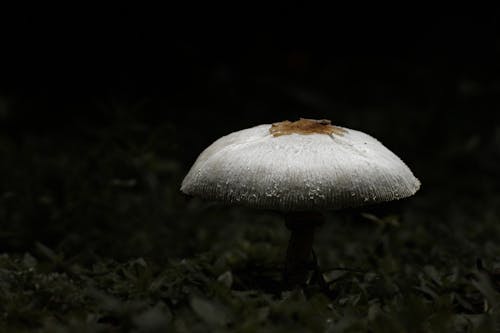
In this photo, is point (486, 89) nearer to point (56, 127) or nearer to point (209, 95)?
point (209, 95)

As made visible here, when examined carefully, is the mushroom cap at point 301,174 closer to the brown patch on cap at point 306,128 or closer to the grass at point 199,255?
the brown patch on cap at point 306,128

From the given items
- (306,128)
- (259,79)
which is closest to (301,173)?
(306,128)

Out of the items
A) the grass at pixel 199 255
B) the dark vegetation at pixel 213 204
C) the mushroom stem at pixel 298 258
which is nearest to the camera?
the grass at pixel 199 255

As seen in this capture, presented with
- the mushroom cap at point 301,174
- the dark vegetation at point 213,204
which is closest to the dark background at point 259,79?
the dark vegetation at point 213,204

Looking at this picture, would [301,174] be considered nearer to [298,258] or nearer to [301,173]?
[301,173]

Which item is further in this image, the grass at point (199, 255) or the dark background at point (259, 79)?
the dark background at point (259, 79)

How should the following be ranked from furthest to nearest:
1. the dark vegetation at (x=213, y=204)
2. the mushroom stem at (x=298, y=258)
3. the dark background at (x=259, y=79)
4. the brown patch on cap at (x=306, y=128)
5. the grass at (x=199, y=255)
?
the dark background at (x=259, y=79), the mushroom stem at (x=298, y=258), the brown patch on cap at (x=306, y=128), the dark vegetation at (x=213, y=204), the grass at (x=199, y=255)
